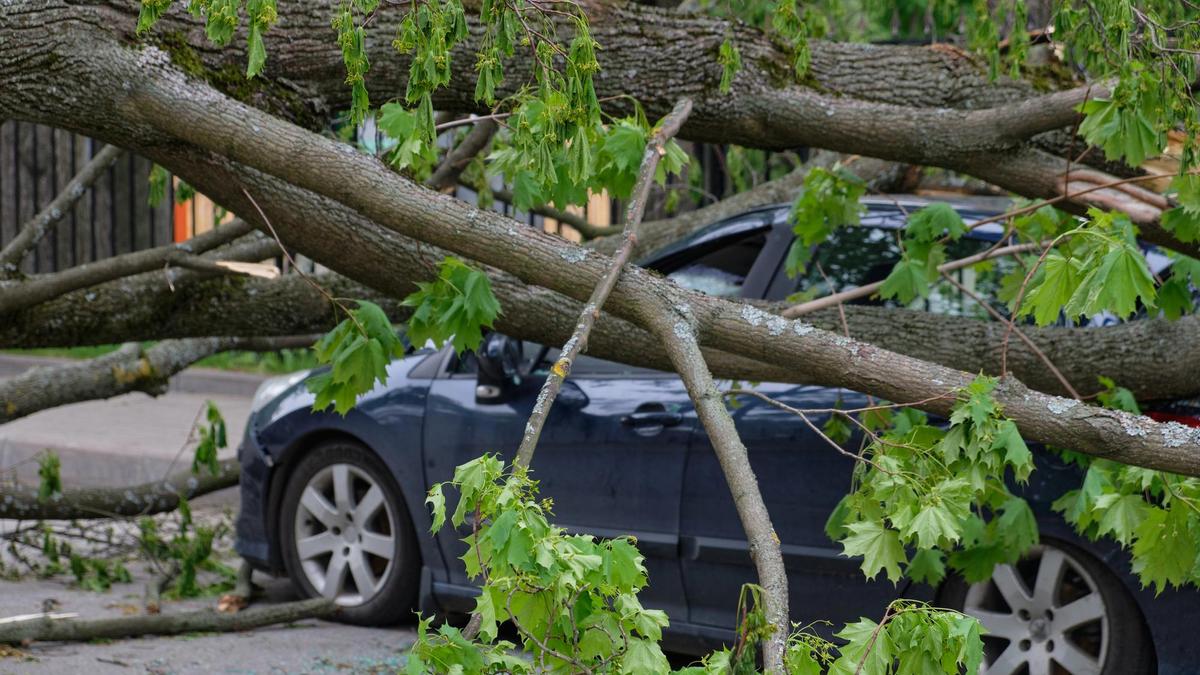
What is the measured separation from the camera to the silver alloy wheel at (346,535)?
227 inches

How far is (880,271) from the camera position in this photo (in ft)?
16.8

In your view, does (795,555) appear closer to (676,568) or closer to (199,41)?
(676,568)

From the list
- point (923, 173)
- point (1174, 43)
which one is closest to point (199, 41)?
point (1174, 43)

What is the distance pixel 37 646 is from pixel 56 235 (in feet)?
31.8

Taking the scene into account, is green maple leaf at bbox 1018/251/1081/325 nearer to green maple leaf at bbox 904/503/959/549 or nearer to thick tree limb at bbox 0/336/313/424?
green maple leaf at bbox 904/503/959/549

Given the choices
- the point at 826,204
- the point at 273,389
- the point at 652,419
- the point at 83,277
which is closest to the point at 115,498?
the point at 273,389

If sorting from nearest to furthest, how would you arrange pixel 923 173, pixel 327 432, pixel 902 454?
pixel 902 454, pixel 327 432, pixel 923 173

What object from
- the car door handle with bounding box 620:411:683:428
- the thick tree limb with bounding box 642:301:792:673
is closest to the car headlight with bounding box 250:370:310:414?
the car door handle with bounding box 620:411:683:428

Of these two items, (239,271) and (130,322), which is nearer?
(239,271)

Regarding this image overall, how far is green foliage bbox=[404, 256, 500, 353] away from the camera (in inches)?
148

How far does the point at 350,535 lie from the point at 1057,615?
2718 millimetres

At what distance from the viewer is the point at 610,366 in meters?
5.30

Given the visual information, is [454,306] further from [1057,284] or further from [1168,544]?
[1168,544]

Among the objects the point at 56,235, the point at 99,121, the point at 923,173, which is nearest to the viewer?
the point at 99,121
